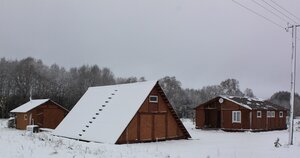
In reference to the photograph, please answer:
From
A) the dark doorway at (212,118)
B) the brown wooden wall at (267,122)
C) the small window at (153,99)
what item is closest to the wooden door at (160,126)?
the small window at (153,99)

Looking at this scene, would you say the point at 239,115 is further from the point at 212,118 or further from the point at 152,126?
the point at 152,126

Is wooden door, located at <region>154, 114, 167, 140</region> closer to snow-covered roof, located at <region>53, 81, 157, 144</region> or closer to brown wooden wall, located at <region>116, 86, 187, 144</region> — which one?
brown wooden wall, located at <region>116, 86, 187, 144</region>

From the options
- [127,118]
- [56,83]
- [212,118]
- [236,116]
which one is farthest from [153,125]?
[56,83]

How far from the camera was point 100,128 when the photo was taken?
25.0m

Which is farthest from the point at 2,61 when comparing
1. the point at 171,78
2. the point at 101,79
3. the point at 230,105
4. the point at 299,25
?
the point at 299,25

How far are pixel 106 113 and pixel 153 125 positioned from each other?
367 centimetres

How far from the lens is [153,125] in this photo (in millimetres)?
Answer: 26016

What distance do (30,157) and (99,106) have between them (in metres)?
17.2

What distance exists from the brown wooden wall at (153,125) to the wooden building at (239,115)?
490 inches

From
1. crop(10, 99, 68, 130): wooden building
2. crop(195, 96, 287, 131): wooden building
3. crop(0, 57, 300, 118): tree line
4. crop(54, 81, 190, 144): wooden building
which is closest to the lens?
crop(54, 81, 190, 144): wooden building

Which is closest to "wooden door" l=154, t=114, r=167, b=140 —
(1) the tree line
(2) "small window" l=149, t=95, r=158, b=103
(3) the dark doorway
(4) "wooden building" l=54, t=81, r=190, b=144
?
(4) "wooden building" l=54, t=81, r=190, b=144

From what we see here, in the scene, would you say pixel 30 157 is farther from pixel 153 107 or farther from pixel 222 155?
pixel 153 107

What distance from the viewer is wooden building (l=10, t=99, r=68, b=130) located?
42.7 m

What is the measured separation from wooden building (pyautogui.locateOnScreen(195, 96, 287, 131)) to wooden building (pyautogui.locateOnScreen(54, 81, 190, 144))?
12.3 metres
